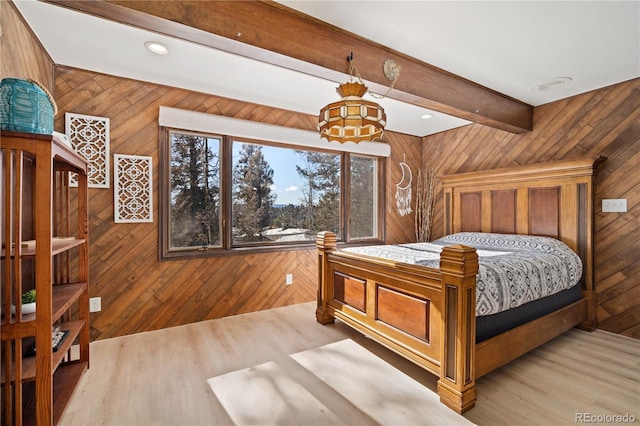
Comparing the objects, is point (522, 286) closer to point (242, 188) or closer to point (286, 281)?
point (286, 281)

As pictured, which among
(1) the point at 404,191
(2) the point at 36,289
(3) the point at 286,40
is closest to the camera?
(2) the point at 36,289

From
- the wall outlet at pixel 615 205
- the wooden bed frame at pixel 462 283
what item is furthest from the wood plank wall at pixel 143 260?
the wall outlet at pixel 615 205

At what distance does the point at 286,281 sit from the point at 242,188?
1.22 m

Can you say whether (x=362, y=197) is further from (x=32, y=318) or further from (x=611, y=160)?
(x=32, y=318)

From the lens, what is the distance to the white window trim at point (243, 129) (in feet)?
9.52

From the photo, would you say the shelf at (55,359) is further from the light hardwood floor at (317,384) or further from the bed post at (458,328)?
the bed post at (458,328)

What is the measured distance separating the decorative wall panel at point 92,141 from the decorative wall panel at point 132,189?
3.5 inches

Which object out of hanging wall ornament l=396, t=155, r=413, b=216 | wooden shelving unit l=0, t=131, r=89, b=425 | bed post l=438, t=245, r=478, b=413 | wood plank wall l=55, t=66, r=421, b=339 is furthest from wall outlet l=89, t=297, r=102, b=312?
hanging wall ornament l=396, t=155, r=413, b=216

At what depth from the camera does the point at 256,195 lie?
3486mm

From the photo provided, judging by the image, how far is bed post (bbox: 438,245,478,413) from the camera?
1731 millimetres

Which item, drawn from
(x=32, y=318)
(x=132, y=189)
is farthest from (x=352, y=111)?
(x=132, y=189)

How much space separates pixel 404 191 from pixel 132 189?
11.6 ft

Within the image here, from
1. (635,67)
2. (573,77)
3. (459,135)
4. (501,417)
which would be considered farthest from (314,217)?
(635,67)

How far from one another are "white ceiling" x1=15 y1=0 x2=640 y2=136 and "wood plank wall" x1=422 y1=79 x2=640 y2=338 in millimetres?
198
